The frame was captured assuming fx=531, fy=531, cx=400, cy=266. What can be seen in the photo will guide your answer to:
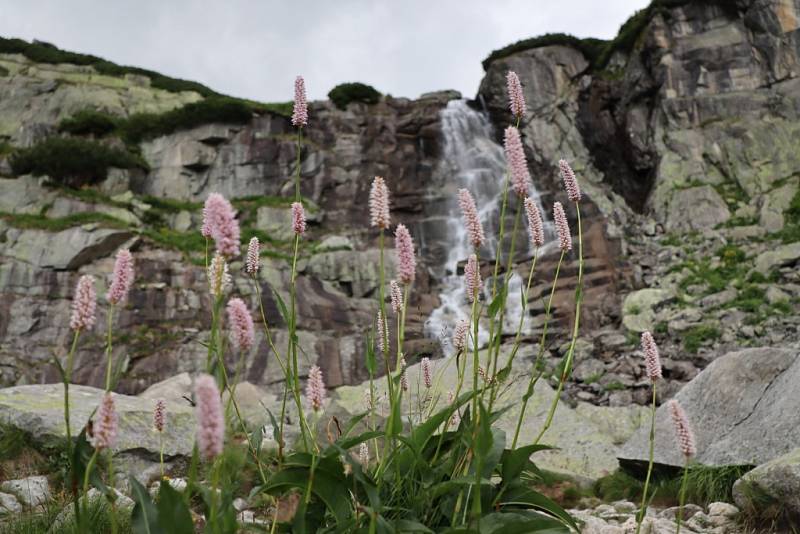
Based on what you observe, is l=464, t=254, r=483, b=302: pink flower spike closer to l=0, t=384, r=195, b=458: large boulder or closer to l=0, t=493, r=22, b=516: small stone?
l=0, t=493, r=22, b=516: small stone

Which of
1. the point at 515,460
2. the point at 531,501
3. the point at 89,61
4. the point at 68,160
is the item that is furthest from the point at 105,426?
the point at 89,61

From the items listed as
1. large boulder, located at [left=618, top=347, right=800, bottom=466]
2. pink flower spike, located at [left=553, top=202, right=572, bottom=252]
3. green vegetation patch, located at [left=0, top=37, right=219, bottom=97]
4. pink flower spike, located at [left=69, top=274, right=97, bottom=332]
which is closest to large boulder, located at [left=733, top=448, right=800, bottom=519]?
large boulder, located at [left=618, top=347, right=800, bottom=466]

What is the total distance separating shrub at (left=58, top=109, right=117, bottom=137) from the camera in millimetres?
34594

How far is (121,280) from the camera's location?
6.12 ft

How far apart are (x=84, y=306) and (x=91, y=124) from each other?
1563 inches

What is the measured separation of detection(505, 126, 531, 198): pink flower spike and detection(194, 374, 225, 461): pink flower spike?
52.6 inches

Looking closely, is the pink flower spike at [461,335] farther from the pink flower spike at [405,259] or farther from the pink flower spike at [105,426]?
the pink flower spike at [105,426]

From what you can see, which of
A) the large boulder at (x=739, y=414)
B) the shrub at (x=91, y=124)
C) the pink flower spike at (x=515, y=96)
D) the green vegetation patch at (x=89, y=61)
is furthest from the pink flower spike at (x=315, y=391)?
the green vegetation patch at (x=89, y=61)

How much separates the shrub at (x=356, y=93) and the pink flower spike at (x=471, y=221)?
119 feet

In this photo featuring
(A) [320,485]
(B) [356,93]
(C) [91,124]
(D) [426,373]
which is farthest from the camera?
(B) [356,93]

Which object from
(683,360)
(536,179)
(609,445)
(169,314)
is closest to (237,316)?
(609,445)

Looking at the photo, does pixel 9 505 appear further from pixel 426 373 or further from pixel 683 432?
pixel 683 432

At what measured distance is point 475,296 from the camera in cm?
246

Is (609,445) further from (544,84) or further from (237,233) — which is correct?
(544,84)
